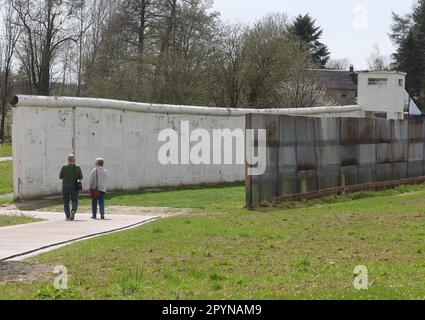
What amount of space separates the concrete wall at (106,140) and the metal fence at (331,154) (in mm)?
6066

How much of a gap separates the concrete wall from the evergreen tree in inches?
1910

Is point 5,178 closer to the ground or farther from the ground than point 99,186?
closer to the ground

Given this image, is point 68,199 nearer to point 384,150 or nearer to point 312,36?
point 384,150

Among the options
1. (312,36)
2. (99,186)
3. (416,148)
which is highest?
(312,36)

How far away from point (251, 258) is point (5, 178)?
21.8 meters

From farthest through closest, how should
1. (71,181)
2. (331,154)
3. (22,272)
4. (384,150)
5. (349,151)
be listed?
(384,150) < (349,151) < (331,154) < (71,181) < (22,272)

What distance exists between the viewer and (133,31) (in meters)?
47.8

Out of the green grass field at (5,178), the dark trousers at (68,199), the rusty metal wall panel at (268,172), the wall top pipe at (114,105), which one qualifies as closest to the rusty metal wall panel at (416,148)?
the wall top pipe at (114,105)

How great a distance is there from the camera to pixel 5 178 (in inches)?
1215

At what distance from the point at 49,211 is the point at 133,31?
95.8ft

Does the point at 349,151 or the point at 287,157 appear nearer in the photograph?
the point at 287,157

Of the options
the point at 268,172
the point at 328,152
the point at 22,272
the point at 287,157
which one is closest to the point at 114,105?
the point at 287,157
